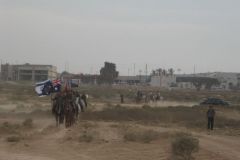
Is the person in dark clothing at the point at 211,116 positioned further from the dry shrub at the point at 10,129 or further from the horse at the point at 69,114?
the dry shrub at the point at 10,129

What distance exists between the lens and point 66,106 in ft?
99.0

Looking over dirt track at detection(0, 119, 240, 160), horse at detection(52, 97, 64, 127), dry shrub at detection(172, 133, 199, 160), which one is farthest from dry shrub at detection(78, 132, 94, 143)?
dry shrub at detection(172, 133, 199, 160)

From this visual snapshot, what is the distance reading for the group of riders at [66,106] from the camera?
29812 mm

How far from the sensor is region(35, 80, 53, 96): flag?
30.2 metres

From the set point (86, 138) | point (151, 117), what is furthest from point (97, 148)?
point (151, 117)

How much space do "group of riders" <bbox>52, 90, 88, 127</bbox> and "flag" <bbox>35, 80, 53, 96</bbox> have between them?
596mm

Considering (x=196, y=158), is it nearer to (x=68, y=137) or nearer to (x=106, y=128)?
(x=68, y=137)

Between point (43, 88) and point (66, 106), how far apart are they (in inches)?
61.3

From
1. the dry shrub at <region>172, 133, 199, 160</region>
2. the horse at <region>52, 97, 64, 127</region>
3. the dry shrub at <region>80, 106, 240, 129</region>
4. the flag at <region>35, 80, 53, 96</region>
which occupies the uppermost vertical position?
the flag at <region>35, 80, 53, 96</region>

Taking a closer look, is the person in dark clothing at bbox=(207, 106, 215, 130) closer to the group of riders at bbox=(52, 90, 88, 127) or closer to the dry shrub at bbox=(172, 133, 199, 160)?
the group of riders at bbox=(52, 90, 88, 127)

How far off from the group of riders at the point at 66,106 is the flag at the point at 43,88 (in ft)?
1.96

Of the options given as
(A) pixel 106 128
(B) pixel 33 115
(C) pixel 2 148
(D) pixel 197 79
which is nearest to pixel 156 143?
(C) pixel 2 148

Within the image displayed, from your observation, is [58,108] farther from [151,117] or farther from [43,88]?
[151,117]

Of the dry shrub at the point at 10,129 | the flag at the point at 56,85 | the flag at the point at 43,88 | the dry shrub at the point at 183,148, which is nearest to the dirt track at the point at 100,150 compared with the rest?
the dry shrub at the point at 183,148
